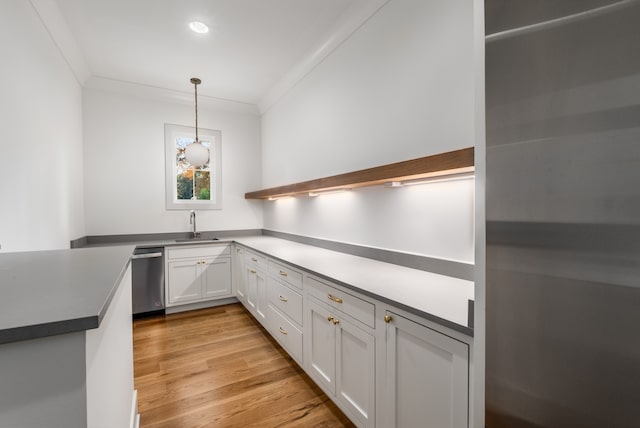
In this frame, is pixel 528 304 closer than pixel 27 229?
Yes

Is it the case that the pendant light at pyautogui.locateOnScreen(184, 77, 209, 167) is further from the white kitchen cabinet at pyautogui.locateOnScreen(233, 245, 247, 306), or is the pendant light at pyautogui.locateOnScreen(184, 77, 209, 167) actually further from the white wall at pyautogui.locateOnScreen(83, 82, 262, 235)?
the white kitchen cabinet at pyautogui.locateOnScreen(233, 245, 247, 306)

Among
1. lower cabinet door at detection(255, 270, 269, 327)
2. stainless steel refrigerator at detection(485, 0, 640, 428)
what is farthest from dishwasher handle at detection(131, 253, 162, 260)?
stainless steel refrigerator at detection(485, 0, 640, 428)

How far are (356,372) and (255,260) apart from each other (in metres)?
1.80

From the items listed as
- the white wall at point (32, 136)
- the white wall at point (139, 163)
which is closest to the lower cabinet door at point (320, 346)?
the white wall at point (32, 136)

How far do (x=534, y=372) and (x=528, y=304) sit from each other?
0.40 feet

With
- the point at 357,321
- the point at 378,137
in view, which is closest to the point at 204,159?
the point at 378,137

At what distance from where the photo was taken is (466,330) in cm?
93

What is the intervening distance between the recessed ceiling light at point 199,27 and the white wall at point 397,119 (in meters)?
1.10

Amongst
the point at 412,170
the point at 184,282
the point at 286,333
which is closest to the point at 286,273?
the point at 286,333

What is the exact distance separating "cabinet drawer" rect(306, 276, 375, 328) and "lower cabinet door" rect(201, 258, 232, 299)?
217 cm

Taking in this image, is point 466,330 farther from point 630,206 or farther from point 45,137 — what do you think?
point 45,137

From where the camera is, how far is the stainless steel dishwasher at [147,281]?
10.7ft

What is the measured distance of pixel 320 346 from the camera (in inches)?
72.8

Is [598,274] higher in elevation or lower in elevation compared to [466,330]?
higher
